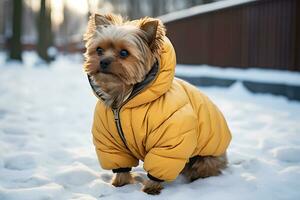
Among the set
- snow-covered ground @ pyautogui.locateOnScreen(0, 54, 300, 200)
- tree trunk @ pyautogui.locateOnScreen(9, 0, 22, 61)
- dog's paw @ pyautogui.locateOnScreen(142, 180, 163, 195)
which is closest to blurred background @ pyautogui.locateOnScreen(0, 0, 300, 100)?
snow-covered ground @ pyautogui.locateOnScreen(0, 54, 300, 200)

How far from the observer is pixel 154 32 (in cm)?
326

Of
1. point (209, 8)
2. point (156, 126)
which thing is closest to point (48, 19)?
point (209, 8)

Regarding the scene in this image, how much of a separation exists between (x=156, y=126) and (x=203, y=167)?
811 mm

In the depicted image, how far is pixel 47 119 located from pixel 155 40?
137 inches

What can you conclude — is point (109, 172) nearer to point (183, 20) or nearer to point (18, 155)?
point (18, 155)

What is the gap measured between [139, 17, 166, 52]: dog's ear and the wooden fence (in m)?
5.75

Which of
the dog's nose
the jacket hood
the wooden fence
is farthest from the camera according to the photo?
the wooden fence

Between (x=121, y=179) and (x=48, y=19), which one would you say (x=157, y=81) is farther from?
(x=48, y=19)

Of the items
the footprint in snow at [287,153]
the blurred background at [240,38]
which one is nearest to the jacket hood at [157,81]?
the footprint in snow at [287,153]

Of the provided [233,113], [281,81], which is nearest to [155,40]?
[233,113]

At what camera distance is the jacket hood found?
3303 millimetres

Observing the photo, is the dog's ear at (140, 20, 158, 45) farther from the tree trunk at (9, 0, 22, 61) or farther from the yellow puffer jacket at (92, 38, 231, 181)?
the tree trunk at (9, 0, 22, 61)

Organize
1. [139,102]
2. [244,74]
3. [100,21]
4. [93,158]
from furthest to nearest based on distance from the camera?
[244,74] → [93,158] → [100,21] → [139,102]

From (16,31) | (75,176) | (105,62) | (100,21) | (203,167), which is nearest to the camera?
(105,62)
